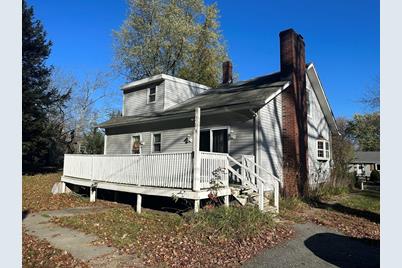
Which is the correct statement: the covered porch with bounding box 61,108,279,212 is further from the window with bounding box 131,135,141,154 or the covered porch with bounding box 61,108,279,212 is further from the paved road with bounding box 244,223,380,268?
the window with bounding box 131,135,141,154

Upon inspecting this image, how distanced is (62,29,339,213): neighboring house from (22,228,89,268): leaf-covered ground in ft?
12.4

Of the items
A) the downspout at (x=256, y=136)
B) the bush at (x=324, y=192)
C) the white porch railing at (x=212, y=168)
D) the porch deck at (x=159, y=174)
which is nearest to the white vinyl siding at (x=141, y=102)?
the porch deck at (x=159, y=174)

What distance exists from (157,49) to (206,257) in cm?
2551

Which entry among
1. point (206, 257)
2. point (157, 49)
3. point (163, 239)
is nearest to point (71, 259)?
point (163, 239)

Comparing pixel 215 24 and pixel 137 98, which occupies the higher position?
pixel 215 24

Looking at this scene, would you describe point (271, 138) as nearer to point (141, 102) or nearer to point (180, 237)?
point (180, 237)

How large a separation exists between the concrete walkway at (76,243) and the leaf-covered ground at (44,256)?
15 cm

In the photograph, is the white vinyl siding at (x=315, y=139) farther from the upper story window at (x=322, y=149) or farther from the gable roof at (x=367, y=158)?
the gable roof at (x=367, y=158)

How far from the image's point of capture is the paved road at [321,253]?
567cm

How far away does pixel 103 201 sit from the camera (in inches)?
521

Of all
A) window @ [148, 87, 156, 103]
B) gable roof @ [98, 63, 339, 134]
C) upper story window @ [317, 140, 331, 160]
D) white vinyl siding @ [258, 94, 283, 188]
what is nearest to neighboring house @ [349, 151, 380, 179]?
gable roof @ [98, 63, 339, 134]

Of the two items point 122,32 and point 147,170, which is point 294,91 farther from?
point 122,32

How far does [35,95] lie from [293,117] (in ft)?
56.5

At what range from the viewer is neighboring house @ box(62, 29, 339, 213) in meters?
9.74
